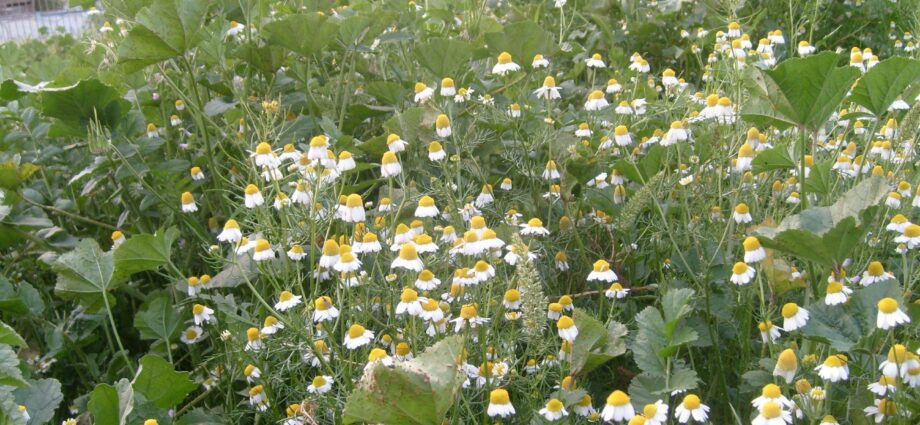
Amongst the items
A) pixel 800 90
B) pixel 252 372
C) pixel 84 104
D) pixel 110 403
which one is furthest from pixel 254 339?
pixel 800 90

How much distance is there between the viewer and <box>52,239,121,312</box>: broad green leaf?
2428 millimetres

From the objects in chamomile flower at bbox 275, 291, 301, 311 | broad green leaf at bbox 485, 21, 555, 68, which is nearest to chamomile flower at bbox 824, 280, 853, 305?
chamomile flower at bbox 275, 291, 301, 311

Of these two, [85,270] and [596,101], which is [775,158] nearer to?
[596,101]

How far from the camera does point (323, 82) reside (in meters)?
3.62

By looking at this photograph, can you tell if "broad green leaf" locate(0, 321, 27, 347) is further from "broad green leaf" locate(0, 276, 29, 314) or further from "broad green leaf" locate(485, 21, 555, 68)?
"broad green leaf" locate(485, 21, 555, 68)

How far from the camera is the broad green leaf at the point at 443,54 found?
2.80 meters

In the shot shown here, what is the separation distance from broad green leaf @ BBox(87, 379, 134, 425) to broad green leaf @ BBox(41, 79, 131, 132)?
39.5 inches

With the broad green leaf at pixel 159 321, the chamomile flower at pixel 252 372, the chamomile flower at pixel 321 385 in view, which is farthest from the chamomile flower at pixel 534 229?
the broad green leaf at pixel 159 321

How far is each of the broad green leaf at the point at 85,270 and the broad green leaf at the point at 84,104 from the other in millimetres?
455

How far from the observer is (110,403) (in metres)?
2.01

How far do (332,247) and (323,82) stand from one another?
1.78 metres

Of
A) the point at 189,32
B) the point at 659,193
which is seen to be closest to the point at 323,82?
the point at 189,32

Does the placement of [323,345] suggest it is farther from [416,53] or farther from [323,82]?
[323,82]

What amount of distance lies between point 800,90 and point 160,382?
63.6 inches
